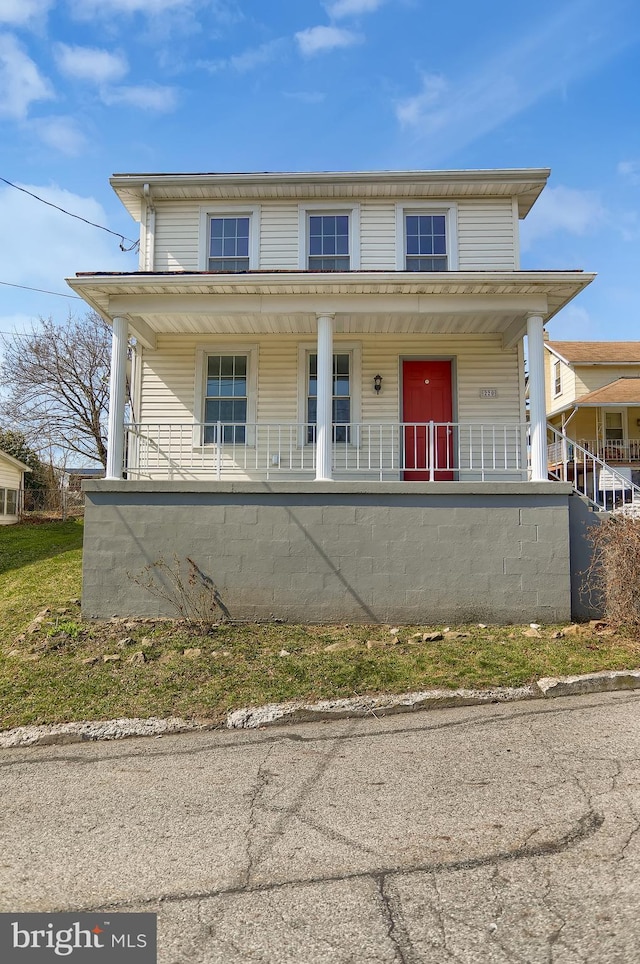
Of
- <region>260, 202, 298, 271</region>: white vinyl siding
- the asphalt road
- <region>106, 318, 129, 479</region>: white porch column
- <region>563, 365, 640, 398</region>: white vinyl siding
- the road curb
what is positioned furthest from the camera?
<region>563, 365, 640, 398</region>: white vinyl siding

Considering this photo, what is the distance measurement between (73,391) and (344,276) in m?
20.9

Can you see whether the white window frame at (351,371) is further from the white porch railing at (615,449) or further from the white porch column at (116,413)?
the white porch railing at (615,449)

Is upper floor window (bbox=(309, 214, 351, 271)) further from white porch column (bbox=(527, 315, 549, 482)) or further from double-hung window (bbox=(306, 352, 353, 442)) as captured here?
white porch column (bbox=(527, 315, 549, 482))

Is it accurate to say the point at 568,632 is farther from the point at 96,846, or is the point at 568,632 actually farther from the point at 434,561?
the point at 96,846

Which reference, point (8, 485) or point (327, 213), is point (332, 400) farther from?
point (8, 485)

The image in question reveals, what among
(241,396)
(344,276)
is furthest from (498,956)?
(241,396)

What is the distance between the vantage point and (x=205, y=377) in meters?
10.8

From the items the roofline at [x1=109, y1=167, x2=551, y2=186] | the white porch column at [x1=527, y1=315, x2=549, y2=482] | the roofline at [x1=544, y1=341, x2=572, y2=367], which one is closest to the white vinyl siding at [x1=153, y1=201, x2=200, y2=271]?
the roofline at [x1=109, y1=167, x2=551, y2=186]

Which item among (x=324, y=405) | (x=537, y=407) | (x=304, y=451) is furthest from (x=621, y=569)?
(x=304, y=451)

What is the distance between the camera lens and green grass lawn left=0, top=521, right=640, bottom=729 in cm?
570

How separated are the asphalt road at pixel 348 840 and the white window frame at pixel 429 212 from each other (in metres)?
8.27

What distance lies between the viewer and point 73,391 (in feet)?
86.7

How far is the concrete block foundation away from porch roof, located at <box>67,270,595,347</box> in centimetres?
265

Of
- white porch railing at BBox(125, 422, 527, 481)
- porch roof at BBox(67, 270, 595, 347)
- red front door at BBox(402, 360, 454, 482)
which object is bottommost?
white porch railing at BBox(125, 422, 527, 481)
